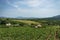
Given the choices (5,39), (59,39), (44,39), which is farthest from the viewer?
(59,39)

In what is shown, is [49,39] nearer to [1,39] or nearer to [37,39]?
[37,39]

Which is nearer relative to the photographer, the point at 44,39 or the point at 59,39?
the point at 44,39

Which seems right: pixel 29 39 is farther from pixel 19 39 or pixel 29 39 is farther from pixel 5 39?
pixel 5 39

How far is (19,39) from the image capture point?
1548 inches

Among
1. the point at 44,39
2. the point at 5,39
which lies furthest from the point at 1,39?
the point at 44,39

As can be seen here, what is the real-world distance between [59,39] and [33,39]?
852 centimetres

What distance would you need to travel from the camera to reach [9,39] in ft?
127

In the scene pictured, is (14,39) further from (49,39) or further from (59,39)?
(59,39)

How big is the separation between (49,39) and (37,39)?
3.32 metres

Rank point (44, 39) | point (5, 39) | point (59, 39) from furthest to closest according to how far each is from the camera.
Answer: point (59, 39) < point (44, 39) < point (5, 39)

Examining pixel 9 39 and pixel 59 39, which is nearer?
pixel 9 39

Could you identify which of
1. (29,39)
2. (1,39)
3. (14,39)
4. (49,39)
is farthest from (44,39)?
(1,39)

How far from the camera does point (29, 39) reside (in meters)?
39.7

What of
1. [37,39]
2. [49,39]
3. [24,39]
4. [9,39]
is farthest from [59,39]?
[9,39]
